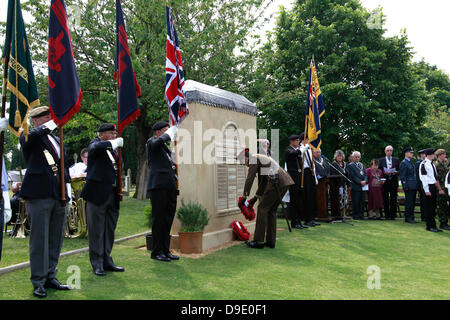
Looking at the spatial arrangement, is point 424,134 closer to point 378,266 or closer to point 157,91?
point 157,91

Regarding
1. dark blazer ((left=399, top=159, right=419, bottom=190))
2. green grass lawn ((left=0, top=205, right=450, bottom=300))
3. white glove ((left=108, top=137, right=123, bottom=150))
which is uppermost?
white glove ((left=108, top=137, right=123, bottom=150))

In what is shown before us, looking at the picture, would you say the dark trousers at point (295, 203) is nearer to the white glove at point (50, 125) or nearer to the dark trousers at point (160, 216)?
the dark trousers at point (160, 216)

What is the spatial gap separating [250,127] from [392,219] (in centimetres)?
661

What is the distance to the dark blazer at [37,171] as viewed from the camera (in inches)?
171

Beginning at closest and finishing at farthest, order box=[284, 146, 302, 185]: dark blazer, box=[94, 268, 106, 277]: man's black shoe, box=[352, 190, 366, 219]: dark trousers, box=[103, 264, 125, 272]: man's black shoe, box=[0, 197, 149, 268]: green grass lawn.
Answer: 1. box=[94, 268, 106, 277]: man's black shoe
2. box=[103, 264, 125, 272]: man's black shoe
3. box=[0, 197, 149, 268]: green grass lawn
4. box=[284, 146, 302, 185]: dark blazer
5. box=[352, 190, 366, 219]: dark trousers

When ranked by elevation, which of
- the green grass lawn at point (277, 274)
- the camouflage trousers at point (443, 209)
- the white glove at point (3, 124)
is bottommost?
the green grass lawn at point (277, 274)

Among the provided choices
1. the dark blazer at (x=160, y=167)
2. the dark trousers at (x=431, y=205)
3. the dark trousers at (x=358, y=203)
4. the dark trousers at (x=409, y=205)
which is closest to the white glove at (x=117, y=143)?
the dark blazer at (x=160, y=167)

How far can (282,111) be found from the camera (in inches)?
755

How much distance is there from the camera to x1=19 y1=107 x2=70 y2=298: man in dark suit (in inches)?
→ 171

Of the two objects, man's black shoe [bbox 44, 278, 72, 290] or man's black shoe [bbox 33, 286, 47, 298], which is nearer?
man's black shoe [bbox 33, 286, 47, 298]

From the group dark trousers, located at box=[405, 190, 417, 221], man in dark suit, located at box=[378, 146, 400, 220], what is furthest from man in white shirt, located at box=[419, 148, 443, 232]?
man in dark suit, located at box=[378, 146, 400, 220]

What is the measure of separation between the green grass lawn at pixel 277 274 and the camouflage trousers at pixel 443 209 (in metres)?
3.03

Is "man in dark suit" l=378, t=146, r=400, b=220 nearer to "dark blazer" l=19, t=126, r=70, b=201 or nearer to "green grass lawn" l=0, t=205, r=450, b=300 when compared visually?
"green grass lawn" l=0, t=205, r=450, b=300

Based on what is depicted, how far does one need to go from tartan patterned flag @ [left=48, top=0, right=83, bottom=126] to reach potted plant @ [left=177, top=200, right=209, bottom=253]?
287 cm
